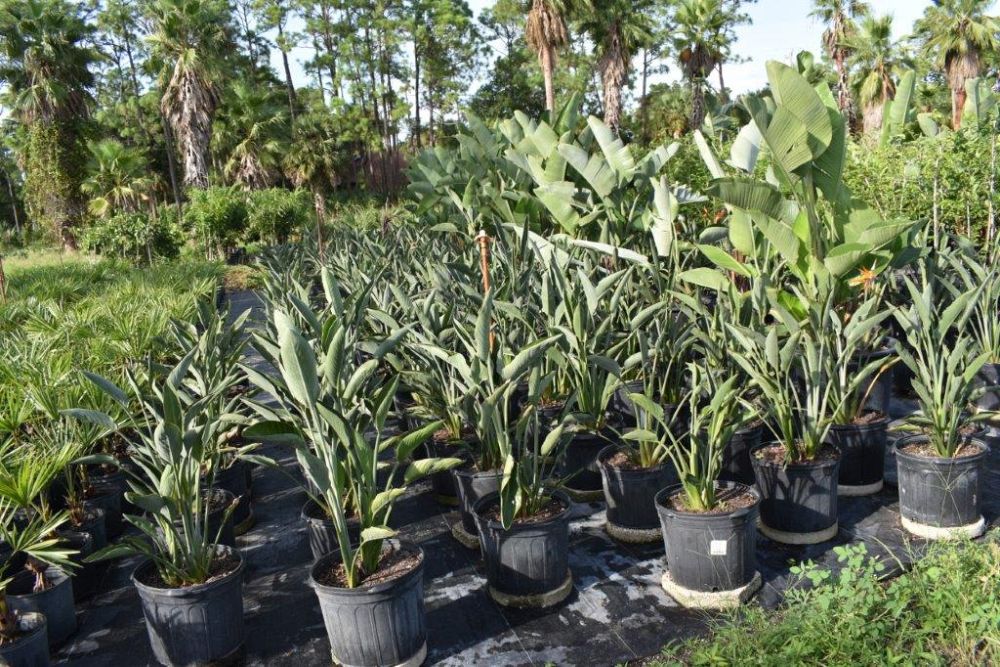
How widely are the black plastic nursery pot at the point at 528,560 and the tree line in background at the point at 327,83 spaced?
12.9 meters

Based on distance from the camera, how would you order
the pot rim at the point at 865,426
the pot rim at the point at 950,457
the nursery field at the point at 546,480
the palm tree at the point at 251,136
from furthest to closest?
the palm tree at the point at 251,136
the pot rim at the point at 865,426
the pot rim at the point at 950,457
the nursery field at the point at 546,480

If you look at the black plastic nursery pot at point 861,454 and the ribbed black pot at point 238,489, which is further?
the ribbed black pot at point 238,489

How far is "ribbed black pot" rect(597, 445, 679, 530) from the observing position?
295 centimetres

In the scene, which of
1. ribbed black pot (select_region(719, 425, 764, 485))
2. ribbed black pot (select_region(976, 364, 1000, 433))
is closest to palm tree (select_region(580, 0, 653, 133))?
ribbed black pot (select_region(976, 364, 1000, 433))

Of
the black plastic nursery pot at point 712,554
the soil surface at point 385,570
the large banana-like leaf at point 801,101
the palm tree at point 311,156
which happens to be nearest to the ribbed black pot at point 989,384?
the large banana-like leaf at point 801,101

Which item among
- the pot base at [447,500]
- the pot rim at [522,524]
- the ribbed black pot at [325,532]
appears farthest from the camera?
the pot base at [447,500]

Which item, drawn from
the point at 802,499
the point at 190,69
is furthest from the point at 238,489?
the point at 190,69

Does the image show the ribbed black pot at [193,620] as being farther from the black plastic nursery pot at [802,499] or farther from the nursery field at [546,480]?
the black plastic nursery pot at [802,499]

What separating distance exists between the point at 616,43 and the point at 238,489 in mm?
18646

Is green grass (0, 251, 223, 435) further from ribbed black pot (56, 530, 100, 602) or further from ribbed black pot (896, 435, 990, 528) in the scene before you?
ribbed black pot (896, 435, 990, 528)

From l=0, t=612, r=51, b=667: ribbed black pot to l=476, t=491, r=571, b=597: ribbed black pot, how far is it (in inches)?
52.7

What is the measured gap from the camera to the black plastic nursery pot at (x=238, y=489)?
3.39 metres

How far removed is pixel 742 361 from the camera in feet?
9.35

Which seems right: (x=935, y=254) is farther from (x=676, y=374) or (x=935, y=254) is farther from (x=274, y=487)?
(x=274, y=487)
